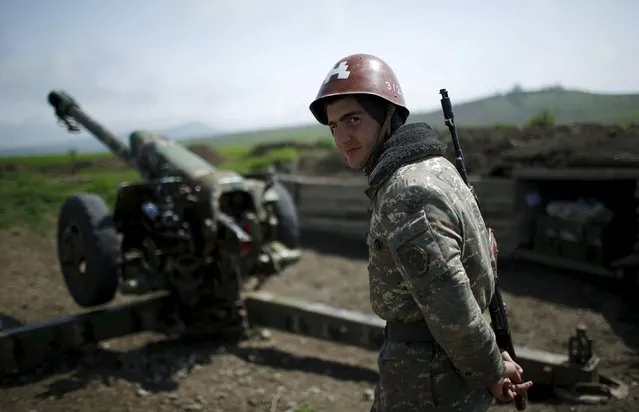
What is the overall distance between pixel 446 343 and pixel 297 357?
367cm

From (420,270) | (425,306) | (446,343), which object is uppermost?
(420,270)

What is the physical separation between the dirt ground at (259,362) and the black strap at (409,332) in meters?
2.34

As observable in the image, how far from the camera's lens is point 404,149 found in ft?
6.19

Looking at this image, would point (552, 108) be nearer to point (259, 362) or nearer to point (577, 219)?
point (577, 219)

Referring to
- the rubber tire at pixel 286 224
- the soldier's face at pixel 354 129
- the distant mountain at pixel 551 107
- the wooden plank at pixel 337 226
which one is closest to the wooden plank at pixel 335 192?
the wooden plank at pixel 337 226

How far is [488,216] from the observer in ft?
27.6

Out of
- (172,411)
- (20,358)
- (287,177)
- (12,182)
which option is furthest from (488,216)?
(12,182)

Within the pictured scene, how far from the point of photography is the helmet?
6.65 feet

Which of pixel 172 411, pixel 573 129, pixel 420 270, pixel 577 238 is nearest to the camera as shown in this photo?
pixel 420 270

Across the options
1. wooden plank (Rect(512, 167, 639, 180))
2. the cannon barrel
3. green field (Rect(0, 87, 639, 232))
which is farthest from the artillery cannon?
wooden plank (Rect(512, 167, 639, 180))

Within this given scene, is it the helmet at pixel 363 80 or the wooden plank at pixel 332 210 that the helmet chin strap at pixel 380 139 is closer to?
the helmet at pixel 363 80

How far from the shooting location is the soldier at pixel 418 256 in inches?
67.1

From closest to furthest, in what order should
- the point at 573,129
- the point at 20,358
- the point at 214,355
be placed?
the point at 20,358
the point at 214,355
the point at 573,129

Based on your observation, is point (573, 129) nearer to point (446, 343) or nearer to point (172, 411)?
point (172, 411)
